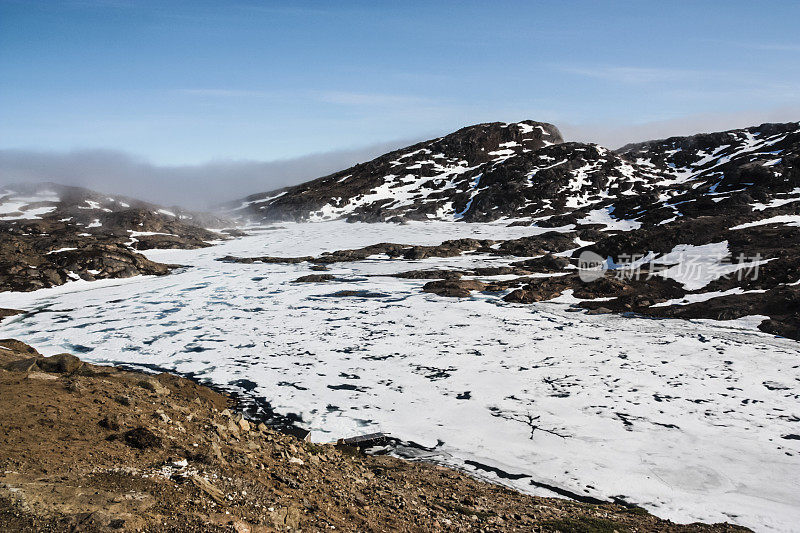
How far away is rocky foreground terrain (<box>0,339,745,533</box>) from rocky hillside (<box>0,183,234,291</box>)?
42385 millimetres

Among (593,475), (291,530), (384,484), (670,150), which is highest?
(670,150)

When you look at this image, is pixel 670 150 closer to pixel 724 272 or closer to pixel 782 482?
pixel 724 272

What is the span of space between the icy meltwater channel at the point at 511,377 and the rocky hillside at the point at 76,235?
707cm

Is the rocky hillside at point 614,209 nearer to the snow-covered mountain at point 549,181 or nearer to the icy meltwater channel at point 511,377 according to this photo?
the snow-covered mountain at point 549,181

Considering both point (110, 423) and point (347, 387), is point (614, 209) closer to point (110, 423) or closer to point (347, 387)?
point (347, 387)

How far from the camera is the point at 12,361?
13531mm

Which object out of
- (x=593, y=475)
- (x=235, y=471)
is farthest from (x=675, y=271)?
(x=235, y=471)

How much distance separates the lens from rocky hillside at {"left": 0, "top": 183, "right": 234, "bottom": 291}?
4850 centimetres

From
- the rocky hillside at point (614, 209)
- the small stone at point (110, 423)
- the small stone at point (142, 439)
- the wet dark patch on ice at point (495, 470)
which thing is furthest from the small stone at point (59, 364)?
the rocky hillside at point (614, 209)

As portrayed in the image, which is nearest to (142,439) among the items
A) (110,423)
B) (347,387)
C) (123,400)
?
(110,423)

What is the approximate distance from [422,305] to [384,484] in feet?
87.9

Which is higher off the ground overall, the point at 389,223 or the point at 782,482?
the point at 389,223

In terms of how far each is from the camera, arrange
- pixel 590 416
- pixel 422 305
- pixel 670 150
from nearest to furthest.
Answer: pixel 590 416 → pixel 422 305 → pixel 670 150

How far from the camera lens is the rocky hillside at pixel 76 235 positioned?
4850cm
